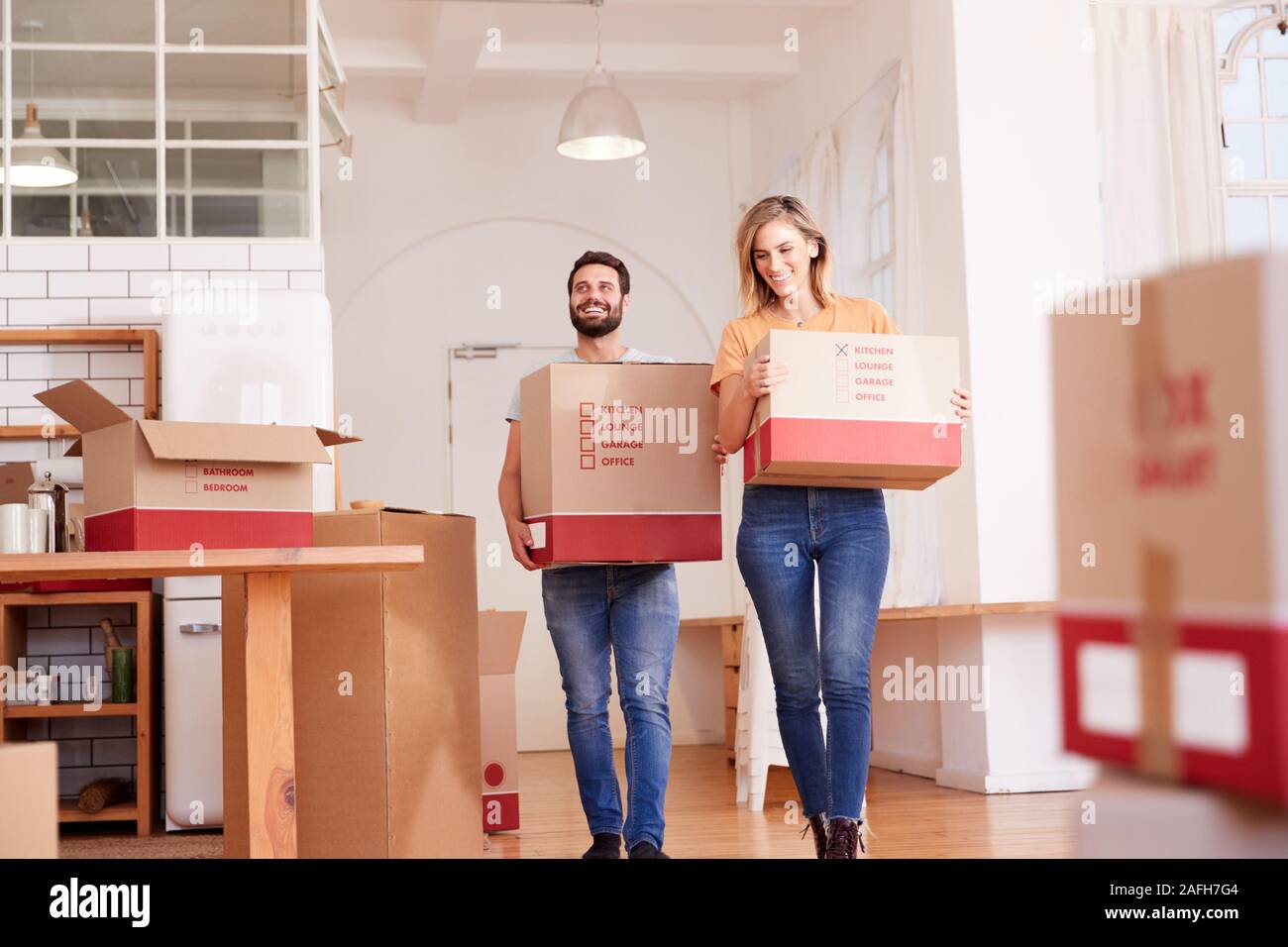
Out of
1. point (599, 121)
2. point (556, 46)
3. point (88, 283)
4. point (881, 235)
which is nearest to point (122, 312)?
point (88, 283)

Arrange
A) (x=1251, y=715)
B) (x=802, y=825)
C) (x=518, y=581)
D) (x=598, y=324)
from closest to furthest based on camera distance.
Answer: (x=1251, y=715) < (x=598, y=324) < (x=802, y=825) < (x=518, y=581)

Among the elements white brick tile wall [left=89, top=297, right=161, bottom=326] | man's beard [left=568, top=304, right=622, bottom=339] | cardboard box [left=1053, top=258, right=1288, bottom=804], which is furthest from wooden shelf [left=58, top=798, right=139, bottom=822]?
cardboard box [left=1053, top=258, right=1288, bottom=804]

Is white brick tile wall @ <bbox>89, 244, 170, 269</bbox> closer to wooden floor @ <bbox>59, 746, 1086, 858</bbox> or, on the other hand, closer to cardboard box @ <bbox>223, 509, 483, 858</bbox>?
wooden floor @ <bbox>59, 746, 1086, 858</bbox>

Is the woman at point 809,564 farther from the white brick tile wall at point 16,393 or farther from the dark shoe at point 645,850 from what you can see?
the white brick tile wall at point 16,393

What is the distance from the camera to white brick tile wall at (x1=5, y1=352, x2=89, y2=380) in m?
4.73

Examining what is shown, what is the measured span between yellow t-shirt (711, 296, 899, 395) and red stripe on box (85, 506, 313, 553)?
850mm

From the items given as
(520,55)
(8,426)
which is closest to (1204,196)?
(520,55)

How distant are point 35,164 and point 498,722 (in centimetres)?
263

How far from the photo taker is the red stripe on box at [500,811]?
394cm

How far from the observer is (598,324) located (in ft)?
9.70

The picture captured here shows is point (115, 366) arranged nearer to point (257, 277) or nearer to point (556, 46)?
point (257, 277)

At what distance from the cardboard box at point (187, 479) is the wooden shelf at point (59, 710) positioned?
79.0 inches
